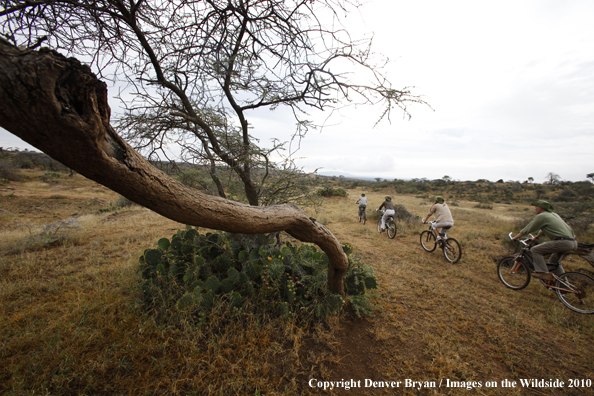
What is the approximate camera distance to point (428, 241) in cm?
769

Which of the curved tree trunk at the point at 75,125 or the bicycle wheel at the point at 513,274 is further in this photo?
the bicycle wheel at the point at 513,274

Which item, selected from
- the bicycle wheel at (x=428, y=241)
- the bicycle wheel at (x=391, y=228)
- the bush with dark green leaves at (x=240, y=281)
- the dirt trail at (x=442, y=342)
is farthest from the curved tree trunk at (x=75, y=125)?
the bicycle wheel at (x=391, y=228)

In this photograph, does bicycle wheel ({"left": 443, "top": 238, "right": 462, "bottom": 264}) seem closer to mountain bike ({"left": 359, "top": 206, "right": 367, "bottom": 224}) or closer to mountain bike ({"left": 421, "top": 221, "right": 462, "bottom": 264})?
mountain bike ({"left": 421, "top": 221, "right": 462, "bottom": 264})

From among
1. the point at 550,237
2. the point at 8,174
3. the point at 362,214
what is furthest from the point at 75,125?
the point at 8,174

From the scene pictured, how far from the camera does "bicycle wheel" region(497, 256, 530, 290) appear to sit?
199 inches

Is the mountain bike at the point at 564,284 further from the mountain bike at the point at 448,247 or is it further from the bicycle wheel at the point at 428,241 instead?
the bicycle wheel at the point at 428,241

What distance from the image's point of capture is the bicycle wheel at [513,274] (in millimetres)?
5047

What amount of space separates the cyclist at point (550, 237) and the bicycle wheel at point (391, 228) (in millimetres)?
4212

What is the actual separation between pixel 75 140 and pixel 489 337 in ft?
17.3

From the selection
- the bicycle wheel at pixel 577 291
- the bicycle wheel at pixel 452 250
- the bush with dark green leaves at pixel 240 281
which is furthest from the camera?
the bicycle wheel at pixel 452 250

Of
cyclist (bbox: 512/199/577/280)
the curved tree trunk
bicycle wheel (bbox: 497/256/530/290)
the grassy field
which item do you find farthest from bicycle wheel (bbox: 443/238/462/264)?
the curved tree trunk

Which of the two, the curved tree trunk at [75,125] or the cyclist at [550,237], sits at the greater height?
the curved tree trunk at [75,125]

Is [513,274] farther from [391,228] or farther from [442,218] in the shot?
[391,228]

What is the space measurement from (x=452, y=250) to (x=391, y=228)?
261cm
